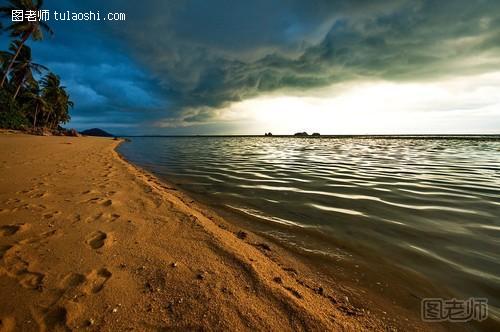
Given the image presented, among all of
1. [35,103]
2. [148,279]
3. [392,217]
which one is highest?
[35,103]

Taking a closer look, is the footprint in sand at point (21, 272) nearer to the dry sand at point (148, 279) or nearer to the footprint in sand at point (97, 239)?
the dry sand at point (148, 279)

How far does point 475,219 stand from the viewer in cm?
466

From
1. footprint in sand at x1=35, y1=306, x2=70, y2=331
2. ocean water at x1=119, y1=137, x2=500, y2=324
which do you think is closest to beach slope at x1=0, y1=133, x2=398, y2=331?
footprint in sand at x1=35, y1=306, x2=70, y2=331

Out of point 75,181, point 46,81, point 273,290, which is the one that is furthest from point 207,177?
point 46,81

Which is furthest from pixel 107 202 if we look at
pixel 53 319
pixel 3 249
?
pixel 53 319

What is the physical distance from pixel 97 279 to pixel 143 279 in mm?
471

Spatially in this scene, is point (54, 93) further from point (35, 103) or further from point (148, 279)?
point (148, 279)

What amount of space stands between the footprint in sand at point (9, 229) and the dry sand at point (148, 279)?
0.02 metres

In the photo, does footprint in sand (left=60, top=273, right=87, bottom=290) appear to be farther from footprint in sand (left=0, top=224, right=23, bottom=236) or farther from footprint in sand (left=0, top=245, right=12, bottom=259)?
footprint in sand (left=0, top=224, right=23, bottom=236)

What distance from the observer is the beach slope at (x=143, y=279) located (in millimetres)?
1890

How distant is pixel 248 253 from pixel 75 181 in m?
6.26

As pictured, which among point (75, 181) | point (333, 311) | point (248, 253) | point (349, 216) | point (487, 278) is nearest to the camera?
point (333, 311)

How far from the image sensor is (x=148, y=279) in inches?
94.7

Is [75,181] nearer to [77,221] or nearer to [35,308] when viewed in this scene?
[77,221]
